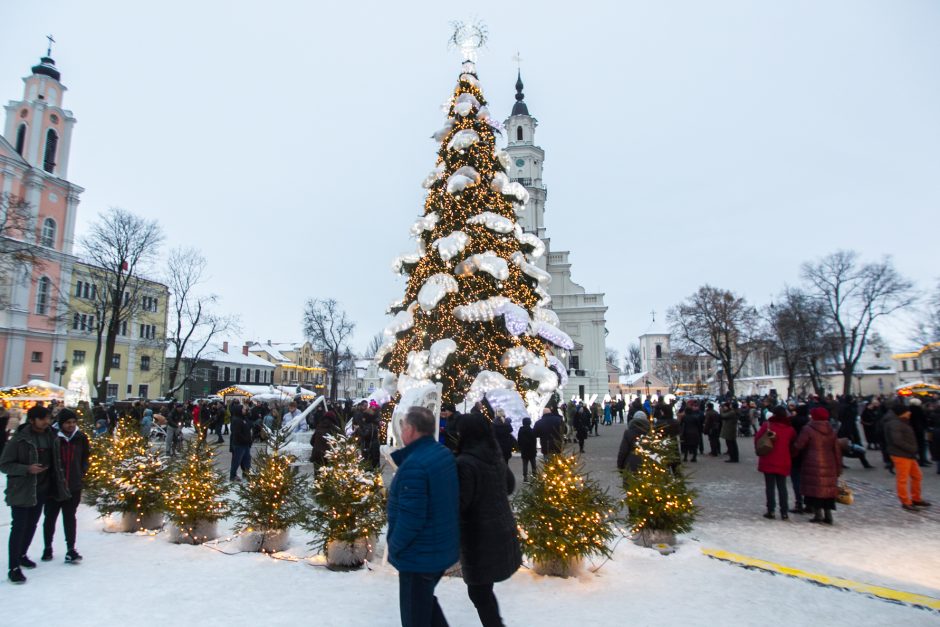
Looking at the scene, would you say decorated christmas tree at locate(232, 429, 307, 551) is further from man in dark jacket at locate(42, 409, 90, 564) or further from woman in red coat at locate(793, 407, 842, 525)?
woman in red coat at locate(793, 407, 842, 525)

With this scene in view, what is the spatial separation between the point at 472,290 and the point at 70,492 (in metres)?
11.9

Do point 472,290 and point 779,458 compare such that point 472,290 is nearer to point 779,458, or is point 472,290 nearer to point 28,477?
point 779,458

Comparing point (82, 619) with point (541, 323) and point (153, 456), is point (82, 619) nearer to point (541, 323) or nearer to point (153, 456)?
point (153, 456)

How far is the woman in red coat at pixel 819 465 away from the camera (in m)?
8.09

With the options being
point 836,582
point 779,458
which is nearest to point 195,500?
point 836,582

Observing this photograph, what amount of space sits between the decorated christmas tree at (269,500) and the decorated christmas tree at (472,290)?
346 inches

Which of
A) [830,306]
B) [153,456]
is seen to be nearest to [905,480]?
[153,456]

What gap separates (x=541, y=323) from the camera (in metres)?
17.7

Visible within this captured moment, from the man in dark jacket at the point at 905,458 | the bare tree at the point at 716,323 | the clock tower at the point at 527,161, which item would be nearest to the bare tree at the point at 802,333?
the bare tree at the point at 716,323

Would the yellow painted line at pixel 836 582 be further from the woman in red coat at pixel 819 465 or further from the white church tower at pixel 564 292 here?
the white church tower at pixel 564 292

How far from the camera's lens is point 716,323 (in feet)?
161

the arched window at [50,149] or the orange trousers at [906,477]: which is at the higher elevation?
the arched window at [50,149]

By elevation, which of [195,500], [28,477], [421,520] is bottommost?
[195,500]

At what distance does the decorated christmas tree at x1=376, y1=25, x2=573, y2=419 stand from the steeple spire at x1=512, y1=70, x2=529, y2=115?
128 feet
